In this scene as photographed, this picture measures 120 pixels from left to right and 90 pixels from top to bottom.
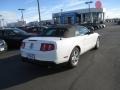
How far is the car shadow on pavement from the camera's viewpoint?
18.7 feet

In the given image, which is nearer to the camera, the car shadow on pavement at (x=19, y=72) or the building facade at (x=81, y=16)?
the car shadow on pavement at (x=19, y=72)

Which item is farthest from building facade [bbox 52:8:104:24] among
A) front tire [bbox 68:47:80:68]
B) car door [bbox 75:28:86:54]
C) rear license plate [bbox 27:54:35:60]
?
rear license plate [bbox 27:54:35:60]

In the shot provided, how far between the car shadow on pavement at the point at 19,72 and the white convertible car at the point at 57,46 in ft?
1.40

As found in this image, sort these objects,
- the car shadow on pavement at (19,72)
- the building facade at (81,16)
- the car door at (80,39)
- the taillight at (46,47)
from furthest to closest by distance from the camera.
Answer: the building facade at (81,16), the car door at (80,39), the taillight at (46,47), the car shadow on pavement at (19,72)

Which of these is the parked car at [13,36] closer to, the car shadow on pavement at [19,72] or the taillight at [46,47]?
Answer: the car shadow on pavement at [19,72]

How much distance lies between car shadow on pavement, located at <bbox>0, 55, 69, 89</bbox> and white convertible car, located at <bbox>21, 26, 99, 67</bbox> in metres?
0.43

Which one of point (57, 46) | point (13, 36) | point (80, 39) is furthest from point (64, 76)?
point (13, 36)

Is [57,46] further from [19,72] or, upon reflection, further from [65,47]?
[19,72]

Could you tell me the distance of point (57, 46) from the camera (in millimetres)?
6133

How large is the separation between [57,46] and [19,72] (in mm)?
1651

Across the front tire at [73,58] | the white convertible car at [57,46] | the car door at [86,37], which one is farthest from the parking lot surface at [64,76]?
the car door at [86,37]

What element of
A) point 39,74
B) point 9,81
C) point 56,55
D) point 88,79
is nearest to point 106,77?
point 88,79

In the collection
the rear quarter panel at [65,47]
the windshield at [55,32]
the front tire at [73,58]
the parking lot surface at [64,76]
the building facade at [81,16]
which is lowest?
the parking lot surface at [64,76]

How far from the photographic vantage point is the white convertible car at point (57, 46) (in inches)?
241
